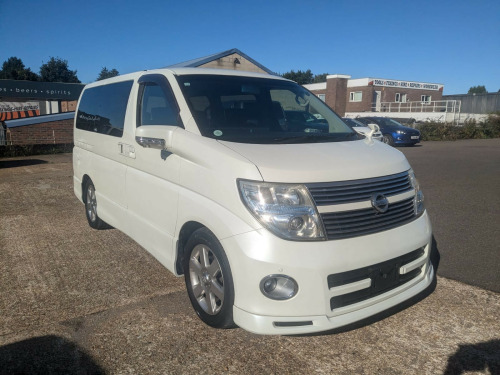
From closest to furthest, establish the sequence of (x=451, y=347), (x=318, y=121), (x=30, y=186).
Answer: (x=451, y=347) < (x=318, y=121) < (x=30, y=186)

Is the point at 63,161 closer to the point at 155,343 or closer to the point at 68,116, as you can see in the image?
the point at 68,116

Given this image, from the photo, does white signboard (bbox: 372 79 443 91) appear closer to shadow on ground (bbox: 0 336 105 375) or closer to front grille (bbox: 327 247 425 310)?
front grille (bbox: 327 247 425 310)

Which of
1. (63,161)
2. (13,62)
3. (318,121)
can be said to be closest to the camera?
(318,121)

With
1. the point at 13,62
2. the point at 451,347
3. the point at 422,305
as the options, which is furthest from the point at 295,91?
the point at 13,62

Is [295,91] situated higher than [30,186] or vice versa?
[295,91]

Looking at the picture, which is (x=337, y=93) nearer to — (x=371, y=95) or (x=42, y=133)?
(x=371, y=95)

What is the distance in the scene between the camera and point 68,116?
19453 millimetres

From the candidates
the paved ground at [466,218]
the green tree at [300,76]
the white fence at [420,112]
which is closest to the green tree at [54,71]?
the green tree at [300,76]

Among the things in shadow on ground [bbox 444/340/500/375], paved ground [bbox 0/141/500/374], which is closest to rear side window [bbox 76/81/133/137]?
paved ground [bbox 0/141/500/374]

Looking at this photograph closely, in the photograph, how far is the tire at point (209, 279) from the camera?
9.34 ft

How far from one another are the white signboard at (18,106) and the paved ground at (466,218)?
19.5 m

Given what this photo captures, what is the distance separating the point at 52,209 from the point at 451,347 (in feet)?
21.0

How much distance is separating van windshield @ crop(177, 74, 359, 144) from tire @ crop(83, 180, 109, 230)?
2629 mm

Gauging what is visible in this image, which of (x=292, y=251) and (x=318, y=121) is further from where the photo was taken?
(x=318, y=121)
